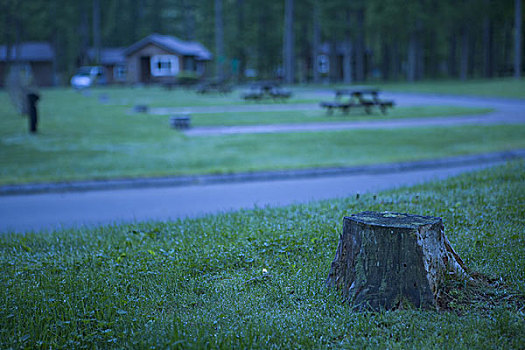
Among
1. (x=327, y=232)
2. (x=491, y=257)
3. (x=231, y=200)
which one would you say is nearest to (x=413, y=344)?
(x=491, y=257)

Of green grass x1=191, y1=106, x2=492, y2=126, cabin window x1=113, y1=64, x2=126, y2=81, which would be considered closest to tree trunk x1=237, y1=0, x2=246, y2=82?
cabin window x1=113, y1=64, x2=126, y2=81

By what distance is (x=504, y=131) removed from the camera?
15.8 meters

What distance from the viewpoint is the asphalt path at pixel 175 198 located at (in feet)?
24.9

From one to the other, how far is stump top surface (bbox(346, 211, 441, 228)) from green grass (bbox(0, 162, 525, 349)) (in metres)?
0.54

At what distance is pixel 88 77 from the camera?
220 feet

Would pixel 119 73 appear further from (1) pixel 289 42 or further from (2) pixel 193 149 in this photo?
(2) pixel 193 149

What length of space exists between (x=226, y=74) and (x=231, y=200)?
7253 cm

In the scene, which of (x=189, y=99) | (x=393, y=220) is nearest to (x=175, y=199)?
(x=393, y=220)

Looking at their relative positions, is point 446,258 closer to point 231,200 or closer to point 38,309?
point 38,309

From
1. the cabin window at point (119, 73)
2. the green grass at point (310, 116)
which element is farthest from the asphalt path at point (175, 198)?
the cabin window at point (119, 73)

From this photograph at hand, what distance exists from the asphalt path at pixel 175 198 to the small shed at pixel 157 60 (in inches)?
2211

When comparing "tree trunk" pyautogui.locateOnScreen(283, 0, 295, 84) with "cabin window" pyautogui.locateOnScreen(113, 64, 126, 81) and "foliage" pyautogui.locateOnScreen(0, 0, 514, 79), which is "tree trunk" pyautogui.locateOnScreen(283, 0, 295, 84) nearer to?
"foliage" pyautogui.locateOnScreen(0, 0, 514, 79)

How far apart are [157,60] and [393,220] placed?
65.2 meters

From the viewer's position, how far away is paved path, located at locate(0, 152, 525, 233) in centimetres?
759
